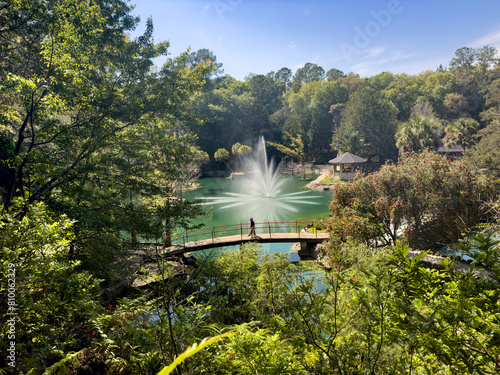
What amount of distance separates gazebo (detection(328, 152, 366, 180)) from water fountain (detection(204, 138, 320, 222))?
6293mm

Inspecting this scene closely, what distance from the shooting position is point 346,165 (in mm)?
35719

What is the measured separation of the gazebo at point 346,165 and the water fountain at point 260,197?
629 cm

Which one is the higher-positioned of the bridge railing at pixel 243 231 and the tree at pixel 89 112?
the tree at pixel 89 112

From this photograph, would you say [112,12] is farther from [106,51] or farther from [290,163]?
[290,163]

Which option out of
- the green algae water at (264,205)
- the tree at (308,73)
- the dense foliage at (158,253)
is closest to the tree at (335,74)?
the tree at (308,73)

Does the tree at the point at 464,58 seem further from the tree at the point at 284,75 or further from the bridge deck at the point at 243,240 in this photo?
the bridge deck at the point at 243,240

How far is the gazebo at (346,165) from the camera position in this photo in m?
34.2

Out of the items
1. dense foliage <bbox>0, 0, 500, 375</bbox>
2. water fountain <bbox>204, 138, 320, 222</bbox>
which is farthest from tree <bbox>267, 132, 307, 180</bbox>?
dense foliage <bbox>0, 0, 500, 375</bbox>

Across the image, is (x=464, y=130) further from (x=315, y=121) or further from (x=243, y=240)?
(x=315, y=121)

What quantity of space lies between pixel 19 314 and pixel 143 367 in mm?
1643

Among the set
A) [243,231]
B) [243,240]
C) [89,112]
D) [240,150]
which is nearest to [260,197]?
[243,231]

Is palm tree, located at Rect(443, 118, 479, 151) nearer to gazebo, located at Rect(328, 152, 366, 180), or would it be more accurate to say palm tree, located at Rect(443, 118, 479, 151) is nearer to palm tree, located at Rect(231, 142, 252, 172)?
gazebo, located at Rect(328, 152, 366, 180)

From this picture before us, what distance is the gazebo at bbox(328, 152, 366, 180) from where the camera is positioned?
34.2 m

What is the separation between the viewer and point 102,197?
816 cm
